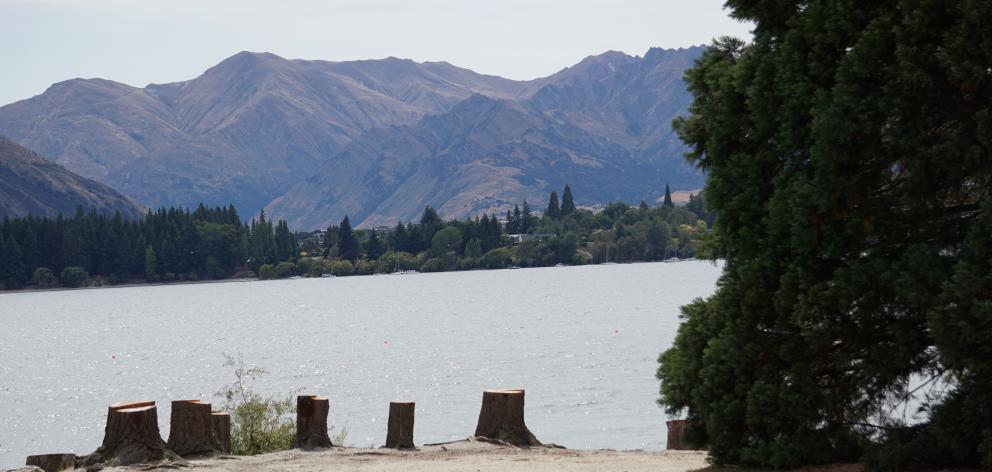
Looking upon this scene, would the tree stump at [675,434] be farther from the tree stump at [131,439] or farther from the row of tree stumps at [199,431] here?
the tree stump at [131,439]

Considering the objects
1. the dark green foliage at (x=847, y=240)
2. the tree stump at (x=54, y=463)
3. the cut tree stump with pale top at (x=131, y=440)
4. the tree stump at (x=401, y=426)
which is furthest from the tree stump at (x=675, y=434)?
the tree stump at (x=54, y=463)

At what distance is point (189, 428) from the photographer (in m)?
17.3

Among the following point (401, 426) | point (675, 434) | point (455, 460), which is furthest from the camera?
point (675, 434)

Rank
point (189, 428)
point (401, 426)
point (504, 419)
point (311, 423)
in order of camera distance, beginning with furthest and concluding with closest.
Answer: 1. point (504, 419)
2. point (311, 423)
3. point (401, 426)
4. point (189, 428)

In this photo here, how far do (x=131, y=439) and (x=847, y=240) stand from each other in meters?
9.74

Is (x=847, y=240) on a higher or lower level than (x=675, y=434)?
higher

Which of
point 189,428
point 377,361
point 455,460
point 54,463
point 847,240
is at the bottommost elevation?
point 54,463

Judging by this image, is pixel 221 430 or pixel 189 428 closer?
pixel 189 428

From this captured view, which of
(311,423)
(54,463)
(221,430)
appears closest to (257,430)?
(311,423)

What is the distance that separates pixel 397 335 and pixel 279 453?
272ft

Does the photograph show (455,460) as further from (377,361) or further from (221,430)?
(377,361)

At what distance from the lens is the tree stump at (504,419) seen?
18.7m

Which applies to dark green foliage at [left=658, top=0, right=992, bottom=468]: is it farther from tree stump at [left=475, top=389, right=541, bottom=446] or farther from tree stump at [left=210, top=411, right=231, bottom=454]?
tree stump at [left=210, top=411, right=231, bottom=454]

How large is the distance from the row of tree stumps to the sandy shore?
399 millimetres
